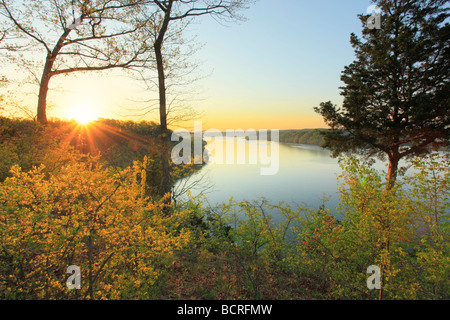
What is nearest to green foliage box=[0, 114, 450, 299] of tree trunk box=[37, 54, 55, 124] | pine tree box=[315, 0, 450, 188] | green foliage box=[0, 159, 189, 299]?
green foliage box=[0, 159, 189, 299]

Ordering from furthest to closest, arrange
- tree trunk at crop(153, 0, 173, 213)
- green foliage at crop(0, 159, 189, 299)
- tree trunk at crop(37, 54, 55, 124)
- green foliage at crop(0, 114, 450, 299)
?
tree trunk at crop(37, 54, 55, 124) → tree trunk at crop(153, 0, 173, 213) → green foliage at crop(0, 114, 450, 299) → green foliage at crop(0, 159, 189, 299)

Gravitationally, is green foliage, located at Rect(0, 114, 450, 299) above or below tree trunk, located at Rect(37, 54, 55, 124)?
below

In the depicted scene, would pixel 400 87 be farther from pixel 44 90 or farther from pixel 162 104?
pixel 44 90

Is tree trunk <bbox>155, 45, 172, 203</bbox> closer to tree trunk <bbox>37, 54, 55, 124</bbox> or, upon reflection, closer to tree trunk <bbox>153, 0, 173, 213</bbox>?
tree trunk <bbox>153, 0, 173, 213</bbox>

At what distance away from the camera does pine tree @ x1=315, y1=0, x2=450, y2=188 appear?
1126 centimetres

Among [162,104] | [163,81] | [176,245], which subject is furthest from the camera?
[163,81]

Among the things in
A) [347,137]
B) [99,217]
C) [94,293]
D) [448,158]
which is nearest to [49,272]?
[94,293]

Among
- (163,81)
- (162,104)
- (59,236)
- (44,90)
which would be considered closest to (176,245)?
(59,236)

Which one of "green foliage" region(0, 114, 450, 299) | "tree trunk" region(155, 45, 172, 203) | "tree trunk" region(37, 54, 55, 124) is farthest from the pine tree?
"tree trunk" region(37, 54, 55, 124)

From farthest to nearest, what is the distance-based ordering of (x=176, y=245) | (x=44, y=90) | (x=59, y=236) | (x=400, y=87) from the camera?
(x=400, y=87) → (x=44, y=90) → (x=176, y=245) → (x=59, y=236)

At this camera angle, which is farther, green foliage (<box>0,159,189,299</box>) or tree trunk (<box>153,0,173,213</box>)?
tree trunk (<box>153,0,173,213</box>)

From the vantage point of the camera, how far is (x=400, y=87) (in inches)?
489

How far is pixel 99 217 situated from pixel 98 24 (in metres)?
10.7

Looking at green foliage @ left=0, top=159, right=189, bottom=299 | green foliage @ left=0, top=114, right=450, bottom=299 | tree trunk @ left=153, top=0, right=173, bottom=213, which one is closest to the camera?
green foliage @ left=0, top=159, right=189, bottom=299
